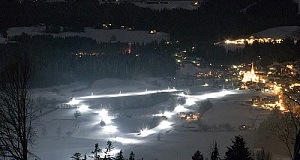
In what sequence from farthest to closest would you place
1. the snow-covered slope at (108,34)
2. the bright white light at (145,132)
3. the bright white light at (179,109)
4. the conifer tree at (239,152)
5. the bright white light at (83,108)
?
the snow-covered slope at (108,34)
the bright white light at (83,108)
the bright white light at (179,109)
the bright white light at (145,132)
the conifer tree at (239,152)

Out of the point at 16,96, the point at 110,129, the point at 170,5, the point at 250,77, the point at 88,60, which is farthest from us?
the point at 170,5

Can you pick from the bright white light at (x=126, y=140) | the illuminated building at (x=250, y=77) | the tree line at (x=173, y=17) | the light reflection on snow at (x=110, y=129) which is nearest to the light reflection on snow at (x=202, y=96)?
the illuminated building at (x=250, y=77)

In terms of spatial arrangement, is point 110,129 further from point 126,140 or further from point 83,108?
point 83,108

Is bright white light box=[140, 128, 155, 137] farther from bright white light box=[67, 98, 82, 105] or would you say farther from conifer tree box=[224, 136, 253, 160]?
conifer tree box=[224, 136, 253, 160]

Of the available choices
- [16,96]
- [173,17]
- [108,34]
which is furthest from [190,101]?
[16,96]

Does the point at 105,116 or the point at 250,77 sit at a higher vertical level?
the point at 250,77

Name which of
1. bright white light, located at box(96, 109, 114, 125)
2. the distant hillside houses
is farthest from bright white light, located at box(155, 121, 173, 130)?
the distant hillside houses

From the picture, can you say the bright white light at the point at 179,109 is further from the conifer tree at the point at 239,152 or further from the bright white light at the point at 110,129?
the conifer tree at the point at 239,152
